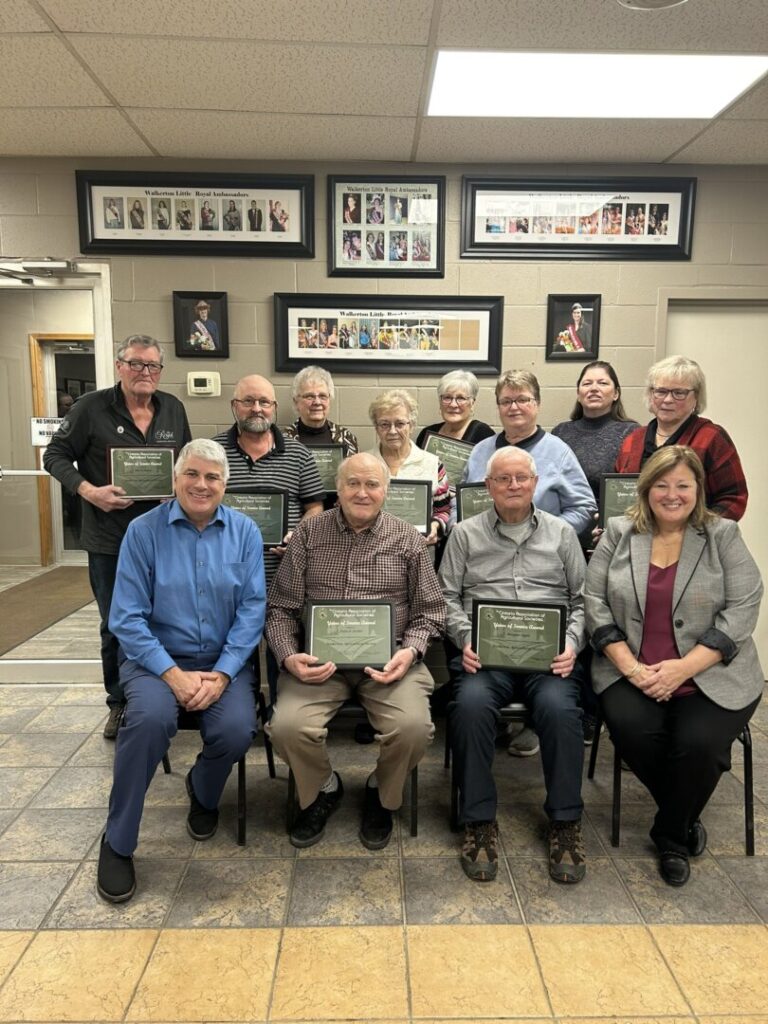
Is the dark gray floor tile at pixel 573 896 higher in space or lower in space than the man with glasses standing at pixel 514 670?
lower

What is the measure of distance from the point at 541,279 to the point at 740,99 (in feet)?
3.73

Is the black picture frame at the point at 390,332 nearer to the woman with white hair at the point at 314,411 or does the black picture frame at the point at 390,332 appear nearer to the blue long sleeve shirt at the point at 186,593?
the woman with white hair at the point at 314,411

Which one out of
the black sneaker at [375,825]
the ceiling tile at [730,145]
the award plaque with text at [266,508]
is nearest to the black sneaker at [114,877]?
the black sneaker at [375,825]

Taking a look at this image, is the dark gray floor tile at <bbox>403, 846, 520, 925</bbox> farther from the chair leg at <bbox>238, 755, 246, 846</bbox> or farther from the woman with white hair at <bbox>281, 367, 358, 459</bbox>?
the woman with white hair at <bbox>281, 367, 358, 459</bbox>

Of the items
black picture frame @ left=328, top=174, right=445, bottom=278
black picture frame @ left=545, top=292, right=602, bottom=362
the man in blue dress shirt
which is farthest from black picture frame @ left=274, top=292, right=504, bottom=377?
the man in blue dress shirt

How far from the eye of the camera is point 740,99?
2.76m

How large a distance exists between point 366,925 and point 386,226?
318 centimetres

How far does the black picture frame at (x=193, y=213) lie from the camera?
11.2ft

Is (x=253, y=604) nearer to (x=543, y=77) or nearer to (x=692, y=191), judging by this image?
(x=543, y=77)

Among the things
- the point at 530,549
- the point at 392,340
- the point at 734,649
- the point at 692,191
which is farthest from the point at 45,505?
the point at 692,191

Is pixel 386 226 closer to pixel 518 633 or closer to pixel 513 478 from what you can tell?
pixel 513 478

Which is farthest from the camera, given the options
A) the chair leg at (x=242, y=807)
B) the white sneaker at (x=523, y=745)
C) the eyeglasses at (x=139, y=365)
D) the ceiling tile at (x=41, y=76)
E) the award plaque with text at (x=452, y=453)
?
the award plaque with text at (x=452, y=453)

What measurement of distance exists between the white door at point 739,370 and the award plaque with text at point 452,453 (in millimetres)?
1590

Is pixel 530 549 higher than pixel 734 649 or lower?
higher
